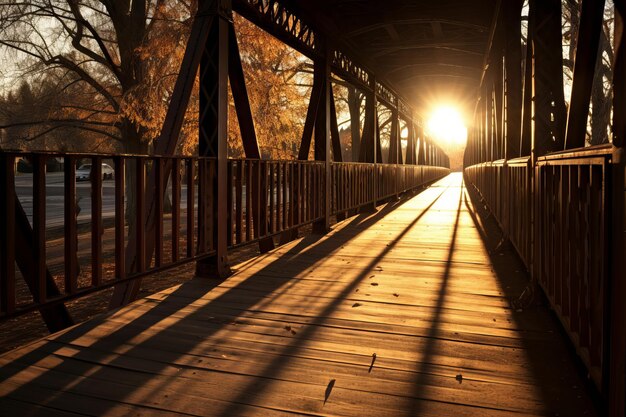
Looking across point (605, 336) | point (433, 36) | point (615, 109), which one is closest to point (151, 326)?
point (605, 336)

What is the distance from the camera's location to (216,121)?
4.95m

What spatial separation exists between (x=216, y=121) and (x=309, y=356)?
294cm

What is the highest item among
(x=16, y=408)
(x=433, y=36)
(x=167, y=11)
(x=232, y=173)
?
(x=167, y=11)

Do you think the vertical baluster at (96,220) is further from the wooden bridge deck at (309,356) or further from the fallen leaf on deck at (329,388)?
the fallen leaf on deck at (329,388)

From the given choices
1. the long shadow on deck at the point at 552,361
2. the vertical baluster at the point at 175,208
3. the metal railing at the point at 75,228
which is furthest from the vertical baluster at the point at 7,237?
the long shadow on deck at the point at 552,361

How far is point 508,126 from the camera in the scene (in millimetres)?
6621

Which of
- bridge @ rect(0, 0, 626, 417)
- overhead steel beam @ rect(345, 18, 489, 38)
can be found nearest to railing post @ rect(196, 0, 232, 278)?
bridge @ rect(0, 0, 626, 417)

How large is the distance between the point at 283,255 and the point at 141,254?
2.84m

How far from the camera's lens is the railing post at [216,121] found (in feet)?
16.0

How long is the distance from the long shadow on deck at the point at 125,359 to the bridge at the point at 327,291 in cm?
1

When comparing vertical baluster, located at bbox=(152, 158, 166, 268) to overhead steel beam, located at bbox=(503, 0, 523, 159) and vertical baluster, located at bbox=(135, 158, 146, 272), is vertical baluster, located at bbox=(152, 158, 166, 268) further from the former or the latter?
overhead steel beam, located at bbox=(503, 0, 523, 159)

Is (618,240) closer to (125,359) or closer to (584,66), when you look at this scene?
(584,66)

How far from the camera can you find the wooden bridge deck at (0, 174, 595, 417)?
225 cm

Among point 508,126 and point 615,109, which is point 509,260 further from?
point 615,109
